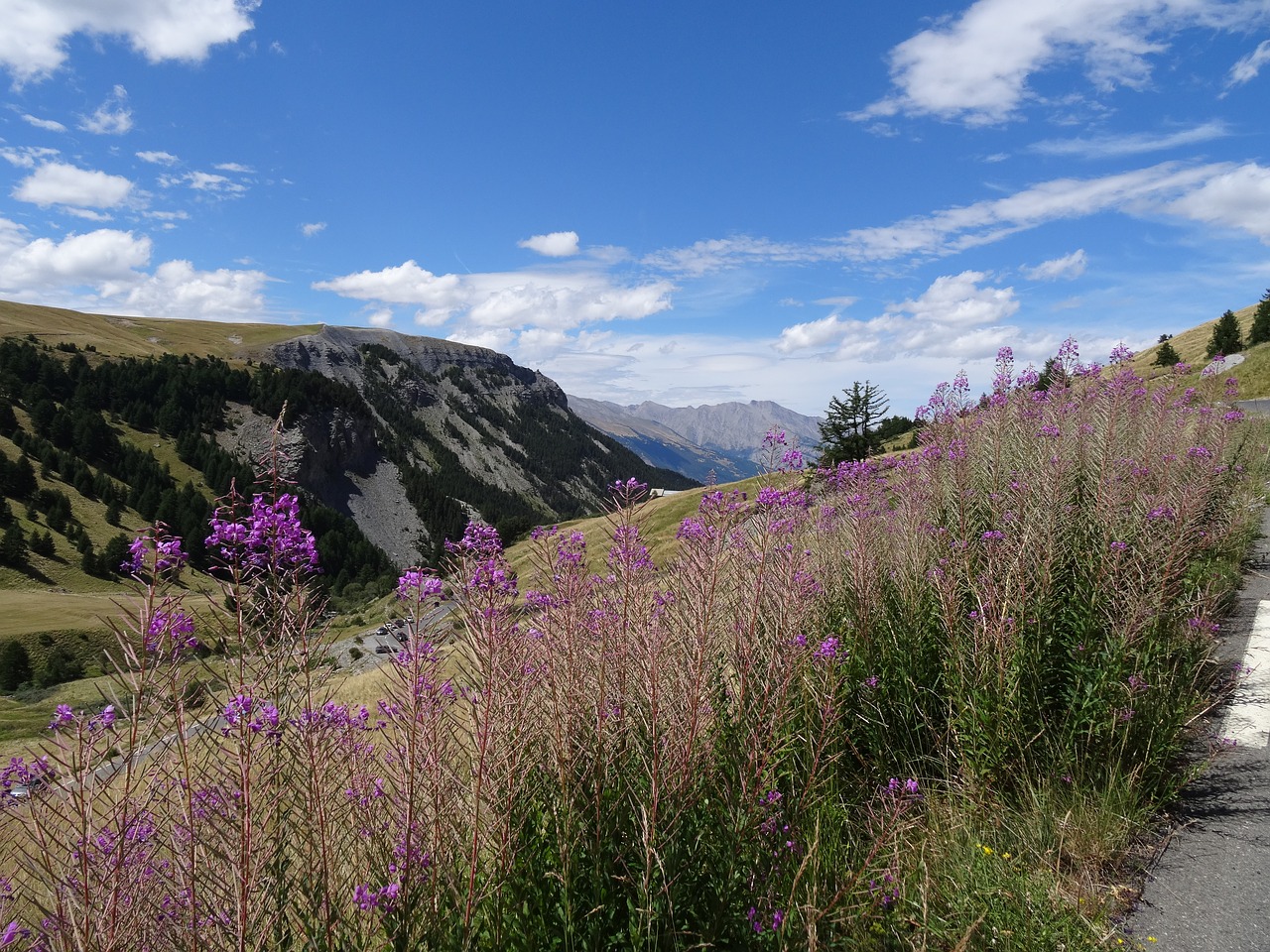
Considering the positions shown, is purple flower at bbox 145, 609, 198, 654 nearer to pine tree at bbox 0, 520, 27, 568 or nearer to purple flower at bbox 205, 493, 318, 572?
purple flower at bbox 205, 493, 318, 572

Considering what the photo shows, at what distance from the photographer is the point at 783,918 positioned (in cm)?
270

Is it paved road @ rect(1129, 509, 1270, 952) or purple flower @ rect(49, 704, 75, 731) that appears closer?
purple flower @ rect(49, 704, 75, 731)

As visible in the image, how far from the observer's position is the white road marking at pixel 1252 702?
4.92 m

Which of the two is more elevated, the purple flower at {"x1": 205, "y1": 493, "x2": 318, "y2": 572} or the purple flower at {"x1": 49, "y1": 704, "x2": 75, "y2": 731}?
the purple flower at {"x1": 205, "y1": 493, "x2": 318, "y2": 572}

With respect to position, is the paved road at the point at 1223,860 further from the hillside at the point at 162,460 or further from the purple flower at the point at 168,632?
the hillside at the point at 162,460

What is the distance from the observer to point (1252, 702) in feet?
17.6

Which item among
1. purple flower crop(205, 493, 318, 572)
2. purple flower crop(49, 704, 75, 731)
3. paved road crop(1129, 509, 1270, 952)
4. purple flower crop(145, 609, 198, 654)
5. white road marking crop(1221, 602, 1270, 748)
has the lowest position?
paved road crop(1129, 509, 1270, 952)

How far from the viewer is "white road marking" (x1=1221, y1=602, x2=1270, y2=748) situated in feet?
16.1

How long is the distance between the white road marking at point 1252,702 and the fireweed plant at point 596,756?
394 millimetres

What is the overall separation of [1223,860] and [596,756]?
4.02 metres

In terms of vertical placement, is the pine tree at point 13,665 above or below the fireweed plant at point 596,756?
below

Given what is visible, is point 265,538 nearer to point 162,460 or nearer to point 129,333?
point 162,460

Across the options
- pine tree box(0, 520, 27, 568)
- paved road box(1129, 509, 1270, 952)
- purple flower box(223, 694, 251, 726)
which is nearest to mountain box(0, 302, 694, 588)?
pine tree box(0, 520, 27, 568)

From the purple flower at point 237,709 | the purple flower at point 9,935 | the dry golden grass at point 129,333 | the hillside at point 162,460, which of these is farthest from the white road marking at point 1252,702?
the dry golden grass at point 129,333
